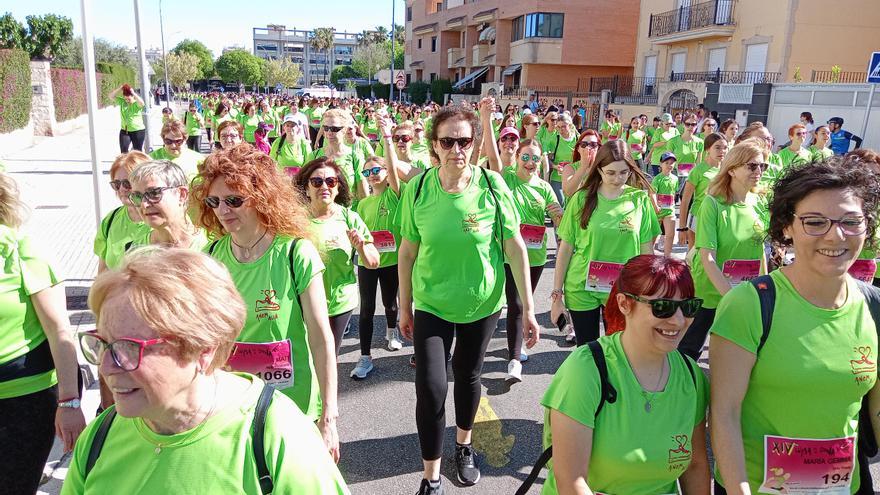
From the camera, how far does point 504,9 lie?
153 feet

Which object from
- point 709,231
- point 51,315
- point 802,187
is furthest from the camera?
point 709,231

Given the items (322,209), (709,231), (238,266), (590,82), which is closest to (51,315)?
(238,266)

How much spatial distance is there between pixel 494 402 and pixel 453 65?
181 feet

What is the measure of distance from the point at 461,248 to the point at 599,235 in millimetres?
1180

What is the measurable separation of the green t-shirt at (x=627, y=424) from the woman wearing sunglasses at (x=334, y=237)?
2.11 m

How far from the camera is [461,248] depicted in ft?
A: 11.2

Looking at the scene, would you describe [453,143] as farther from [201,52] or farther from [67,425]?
[201,52]

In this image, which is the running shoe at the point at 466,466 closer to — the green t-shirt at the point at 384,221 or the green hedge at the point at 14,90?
the green t-shirt at the point at 384,221

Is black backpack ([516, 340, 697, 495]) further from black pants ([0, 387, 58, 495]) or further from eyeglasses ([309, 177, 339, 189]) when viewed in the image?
eyeglasses ([309, 177, 339, 189])

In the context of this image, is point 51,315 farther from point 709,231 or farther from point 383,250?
point 709,231

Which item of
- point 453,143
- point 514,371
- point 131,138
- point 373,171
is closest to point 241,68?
point 131,138

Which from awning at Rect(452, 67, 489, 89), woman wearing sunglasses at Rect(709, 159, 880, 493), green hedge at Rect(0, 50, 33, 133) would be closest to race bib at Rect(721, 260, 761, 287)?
woman wearing sunglasses at Rect(709, 159, 880, 493)

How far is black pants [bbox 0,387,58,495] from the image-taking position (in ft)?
8.13

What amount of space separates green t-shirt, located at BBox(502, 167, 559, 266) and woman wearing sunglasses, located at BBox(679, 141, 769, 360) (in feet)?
5.12
